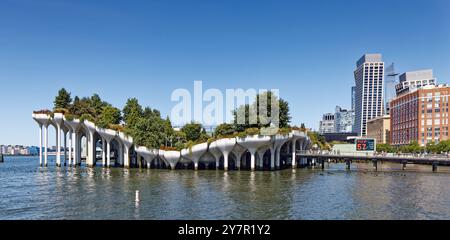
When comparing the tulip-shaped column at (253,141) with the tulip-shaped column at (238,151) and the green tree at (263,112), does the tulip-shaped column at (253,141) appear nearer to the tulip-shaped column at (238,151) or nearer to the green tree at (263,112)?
the tulip-shaped column at (238,151)

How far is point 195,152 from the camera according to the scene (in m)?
81.1

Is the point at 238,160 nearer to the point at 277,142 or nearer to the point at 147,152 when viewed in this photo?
the point at 277,142

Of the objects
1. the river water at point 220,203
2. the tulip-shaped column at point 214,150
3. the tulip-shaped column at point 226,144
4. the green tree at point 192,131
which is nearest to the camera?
the river water at point 220,203

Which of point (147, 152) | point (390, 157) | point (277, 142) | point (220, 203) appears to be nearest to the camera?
point (220, 203)

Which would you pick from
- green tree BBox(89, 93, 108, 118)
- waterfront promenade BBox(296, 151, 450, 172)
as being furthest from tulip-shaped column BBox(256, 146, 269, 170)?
green tree BBox(89, 93, 108, 118)

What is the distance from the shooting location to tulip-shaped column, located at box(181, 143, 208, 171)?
80100 millimetres

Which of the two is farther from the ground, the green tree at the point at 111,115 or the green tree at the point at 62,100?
the green tree at the point at 62,100

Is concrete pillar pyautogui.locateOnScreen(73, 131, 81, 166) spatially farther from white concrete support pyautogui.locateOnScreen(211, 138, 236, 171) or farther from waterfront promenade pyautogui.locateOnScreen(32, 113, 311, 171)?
white concrete support pyautogui.locateOnScreen(211, 138, 236, 171)

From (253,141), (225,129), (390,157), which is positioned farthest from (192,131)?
(390,157)

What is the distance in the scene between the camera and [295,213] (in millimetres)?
30500

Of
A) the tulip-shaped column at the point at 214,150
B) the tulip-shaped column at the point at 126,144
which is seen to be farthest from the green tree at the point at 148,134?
the tulip-shaped column at the point at 214,150

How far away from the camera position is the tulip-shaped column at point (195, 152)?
80100mm

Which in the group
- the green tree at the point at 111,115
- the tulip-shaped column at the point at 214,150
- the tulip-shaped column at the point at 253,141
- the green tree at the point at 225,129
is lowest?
the tulip-shaped column at the point at 214,150
